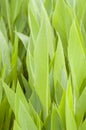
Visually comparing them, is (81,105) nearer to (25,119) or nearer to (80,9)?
(25,119)

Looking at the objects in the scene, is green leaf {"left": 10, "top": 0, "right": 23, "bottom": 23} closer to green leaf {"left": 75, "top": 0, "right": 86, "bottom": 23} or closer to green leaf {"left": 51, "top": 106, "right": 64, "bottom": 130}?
green leaf {"left": 75, "top": 0, "right": 86, "bottom": 23}

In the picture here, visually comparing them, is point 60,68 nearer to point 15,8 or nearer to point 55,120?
point 55,120

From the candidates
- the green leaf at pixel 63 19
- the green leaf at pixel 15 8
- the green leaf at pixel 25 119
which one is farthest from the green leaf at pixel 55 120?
the green leaf at pixel 15 8

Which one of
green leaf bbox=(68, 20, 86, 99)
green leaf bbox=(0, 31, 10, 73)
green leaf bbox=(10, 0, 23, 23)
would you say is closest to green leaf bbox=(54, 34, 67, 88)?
green leaf bbox=(68, 20, 86, 99)

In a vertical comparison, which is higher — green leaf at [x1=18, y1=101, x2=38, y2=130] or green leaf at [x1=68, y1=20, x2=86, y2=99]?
green leaf at [x1=68, y1=20, x2=86, y2=99]

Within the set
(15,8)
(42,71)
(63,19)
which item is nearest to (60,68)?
(42,71)

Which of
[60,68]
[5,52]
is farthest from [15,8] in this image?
[60,68]

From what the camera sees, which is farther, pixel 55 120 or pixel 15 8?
pixel 15 8

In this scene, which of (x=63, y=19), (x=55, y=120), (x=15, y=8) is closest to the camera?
(x=55, y=120)

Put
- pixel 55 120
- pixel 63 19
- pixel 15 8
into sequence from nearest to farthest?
1. pixel 55 120
2. pixel 63 19
3. pixel 15 8

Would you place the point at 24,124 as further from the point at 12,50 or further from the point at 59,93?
the point at 12,50

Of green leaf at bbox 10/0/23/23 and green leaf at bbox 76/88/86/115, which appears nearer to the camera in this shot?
green leaf at bbox 76/88/86/115

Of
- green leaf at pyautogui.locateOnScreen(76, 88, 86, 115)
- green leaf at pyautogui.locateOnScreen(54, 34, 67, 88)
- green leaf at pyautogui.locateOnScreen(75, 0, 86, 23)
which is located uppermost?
green leaf at pyautogui.locateOnScreen(75, 0, 86, 23)
